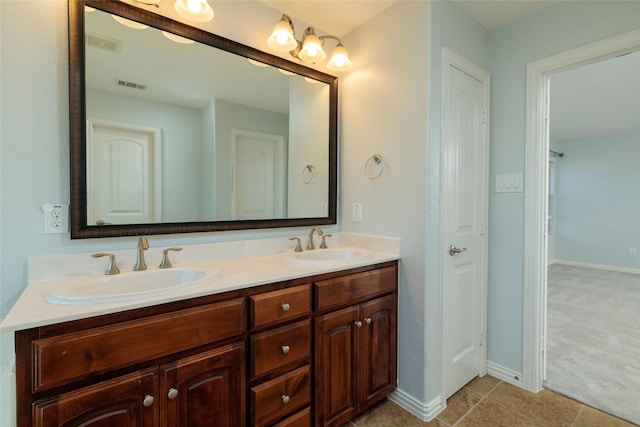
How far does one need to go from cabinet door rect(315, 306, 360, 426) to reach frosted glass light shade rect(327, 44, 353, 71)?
5.00 feet

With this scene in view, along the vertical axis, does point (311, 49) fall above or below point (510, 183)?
above

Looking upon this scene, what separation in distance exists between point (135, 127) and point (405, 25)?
1.60 m

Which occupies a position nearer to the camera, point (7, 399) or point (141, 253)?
point (7, 399)

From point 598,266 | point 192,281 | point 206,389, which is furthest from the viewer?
point 598,266

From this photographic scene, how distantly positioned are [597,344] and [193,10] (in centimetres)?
377

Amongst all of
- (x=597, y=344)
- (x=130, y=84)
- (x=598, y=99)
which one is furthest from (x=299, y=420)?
(x=598, y=99)

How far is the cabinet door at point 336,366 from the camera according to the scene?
1.42 metres

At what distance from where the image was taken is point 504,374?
2002mm

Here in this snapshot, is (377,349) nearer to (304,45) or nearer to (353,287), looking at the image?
(353,287)

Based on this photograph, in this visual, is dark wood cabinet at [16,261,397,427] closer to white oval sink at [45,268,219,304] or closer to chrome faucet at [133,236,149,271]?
white oval sink at [45,268,219,304]

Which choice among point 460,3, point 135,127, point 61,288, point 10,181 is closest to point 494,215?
point 460,3

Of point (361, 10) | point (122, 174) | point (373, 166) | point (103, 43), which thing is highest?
point (361, 10)

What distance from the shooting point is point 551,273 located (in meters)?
5.02

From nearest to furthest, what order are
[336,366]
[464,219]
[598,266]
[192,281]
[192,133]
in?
[192,281] < [336,366] < [192,133] < [464,219] < [598,266]
